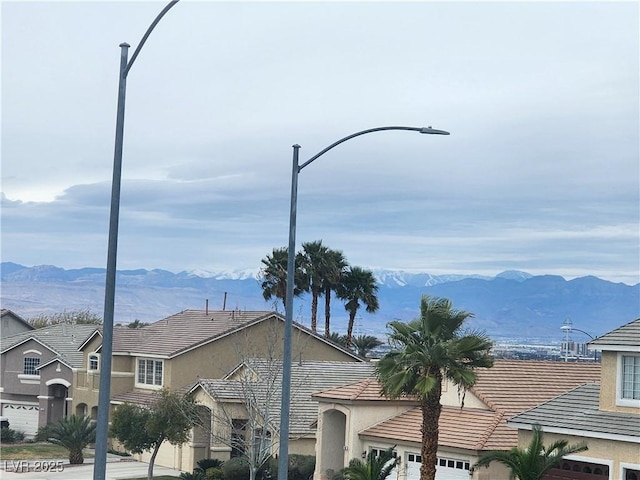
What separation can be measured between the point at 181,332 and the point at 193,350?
147 inches

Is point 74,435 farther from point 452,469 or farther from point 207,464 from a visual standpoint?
point 452,469

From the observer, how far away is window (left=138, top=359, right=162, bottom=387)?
58875 millimetres

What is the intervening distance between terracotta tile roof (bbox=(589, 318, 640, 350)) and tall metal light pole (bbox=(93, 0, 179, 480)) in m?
17.1

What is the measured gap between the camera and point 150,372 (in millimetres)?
59625

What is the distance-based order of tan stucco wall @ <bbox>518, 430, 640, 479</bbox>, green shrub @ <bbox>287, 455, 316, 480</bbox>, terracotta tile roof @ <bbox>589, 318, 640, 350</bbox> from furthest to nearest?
green shrub @ <bbox>287, 455, 316, 480</bbox>
terracotta tile roof @ <bbox>589, 318, 640, 350</bbox>
tan stucco wall @ <bbox>518, 430, 640, 479</bbox>

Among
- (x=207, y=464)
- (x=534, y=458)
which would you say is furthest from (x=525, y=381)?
(x=207, y=464)

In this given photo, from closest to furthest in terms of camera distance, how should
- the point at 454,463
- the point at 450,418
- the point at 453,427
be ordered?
the point at 454,463 < the point at 453,427 < the point at 450,418

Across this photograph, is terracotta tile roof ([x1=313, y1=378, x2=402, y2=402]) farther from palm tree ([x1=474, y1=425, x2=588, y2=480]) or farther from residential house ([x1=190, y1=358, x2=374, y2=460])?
palm tree ([x1=474, y1=425, x2=588, y2=480])

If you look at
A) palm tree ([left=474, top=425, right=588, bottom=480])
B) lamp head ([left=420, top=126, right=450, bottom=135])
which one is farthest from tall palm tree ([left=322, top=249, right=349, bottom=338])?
lamp head ([left=420, top=126, right=450, bottom=135])

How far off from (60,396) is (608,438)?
4552 centimetres

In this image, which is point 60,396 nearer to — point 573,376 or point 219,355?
point 219,355

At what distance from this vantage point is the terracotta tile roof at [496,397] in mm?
36375

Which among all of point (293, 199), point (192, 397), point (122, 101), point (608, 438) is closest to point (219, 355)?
point (192, 397)

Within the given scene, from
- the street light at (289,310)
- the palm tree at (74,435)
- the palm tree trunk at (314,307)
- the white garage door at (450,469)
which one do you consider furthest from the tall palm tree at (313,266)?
the street light at (289,310)
